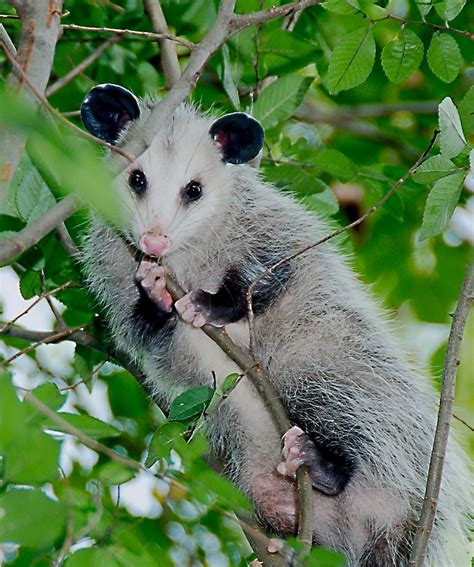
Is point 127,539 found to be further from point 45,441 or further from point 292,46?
point 292,46

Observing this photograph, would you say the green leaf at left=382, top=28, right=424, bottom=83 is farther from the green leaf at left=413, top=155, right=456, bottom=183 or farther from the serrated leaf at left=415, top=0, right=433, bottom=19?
the green leaf at left=413, top=155, right=456, bottom=183

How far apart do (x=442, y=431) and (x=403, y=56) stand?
0.93 meters

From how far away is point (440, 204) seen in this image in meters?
1.92

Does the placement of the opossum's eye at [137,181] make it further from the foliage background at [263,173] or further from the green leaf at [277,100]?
the green leaf at [277,100]

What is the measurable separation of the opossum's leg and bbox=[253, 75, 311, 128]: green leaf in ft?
1.43

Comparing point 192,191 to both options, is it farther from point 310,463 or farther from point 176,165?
point 310,463

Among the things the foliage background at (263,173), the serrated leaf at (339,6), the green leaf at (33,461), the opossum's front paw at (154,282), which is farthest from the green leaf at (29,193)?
the green leaf at (33,461)

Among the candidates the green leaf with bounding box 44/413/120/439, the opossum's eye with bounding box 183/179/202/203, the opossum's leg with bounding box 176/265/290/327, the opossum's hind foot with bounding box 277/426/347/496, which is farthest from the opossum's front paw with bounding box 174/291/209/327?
the green leaf with bounding box 44/413/120/439

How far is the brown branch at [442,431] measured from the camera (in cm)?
191

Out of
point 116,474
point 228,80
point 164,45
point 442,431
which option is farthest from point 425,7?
point 116,474

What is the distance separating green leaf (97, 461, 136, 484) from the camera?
1.55 m

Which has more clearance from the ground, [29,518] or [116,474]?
[116,474]

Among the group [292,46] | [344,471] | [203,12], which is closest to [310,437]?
[344,471]

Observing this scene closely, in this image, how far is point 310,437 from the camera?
249cm
